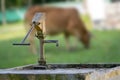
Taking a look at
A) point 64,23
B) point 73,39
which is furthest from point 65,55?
point 73,39

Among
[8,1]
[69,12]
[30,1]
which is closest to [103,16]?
[69,12]

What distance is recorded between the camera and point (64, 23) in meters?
19.7

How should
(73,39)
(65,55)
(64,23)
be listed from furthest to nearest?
1. (73,39)
2. (64,23)
3. (65,55)

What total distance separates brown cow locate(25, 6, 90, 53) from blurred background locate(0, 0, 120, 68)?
1.60 ft

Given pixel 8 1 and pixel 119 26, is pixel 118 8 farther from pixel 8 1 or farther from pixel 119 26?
pixel 8 1

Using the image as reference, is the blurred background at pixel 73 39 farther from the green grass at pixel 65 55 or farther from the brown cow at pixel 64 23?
the brown cow at pixel 64 23

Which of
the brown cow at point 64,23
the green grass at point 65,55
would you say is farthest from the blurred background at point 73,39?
the brown cow at point 64,23

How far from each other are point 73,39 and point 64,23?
444 centimetres

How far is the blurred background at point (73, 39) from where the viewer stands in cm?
1420

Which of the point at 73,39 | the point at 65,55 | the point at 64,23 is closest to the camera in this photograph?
the point at 65,55

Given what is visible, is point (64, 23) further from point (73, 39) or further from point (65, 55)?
point (73, 39)

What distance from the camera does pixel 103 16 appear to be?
2883 centimetres

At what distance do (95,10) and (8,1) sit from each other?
13.4m

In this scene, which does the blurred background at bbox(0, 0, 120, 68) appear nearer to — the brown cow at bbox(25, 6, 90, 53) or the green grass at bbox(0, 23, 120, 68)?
the green grass at bbox(0, 23, 120, 68)
